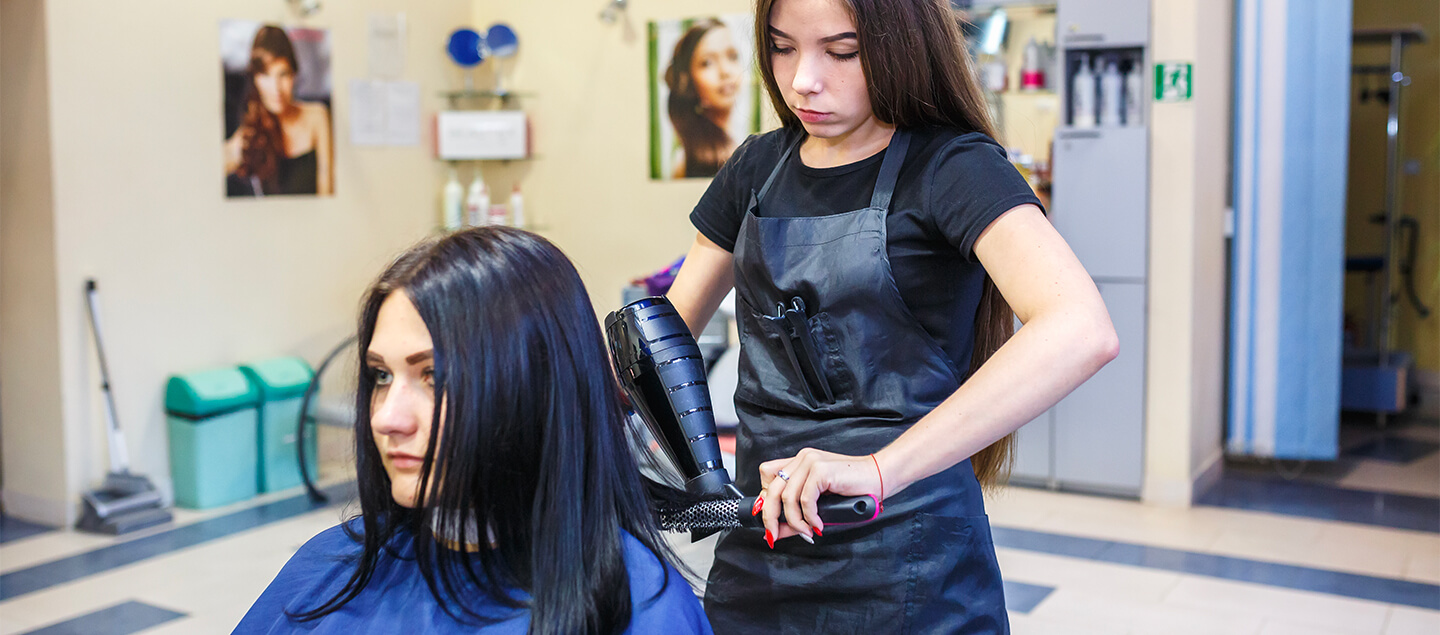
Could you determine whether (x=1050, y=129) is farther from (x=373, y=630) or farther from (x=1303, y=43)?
(x=373, y=630)

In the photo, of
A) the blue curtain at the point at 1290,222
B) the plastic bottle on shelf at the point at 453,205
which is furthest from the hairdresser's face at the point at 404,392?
the plastic bottle on shelf at the point at 453,205

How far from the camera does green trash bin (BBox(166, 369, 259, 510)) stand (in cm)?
422

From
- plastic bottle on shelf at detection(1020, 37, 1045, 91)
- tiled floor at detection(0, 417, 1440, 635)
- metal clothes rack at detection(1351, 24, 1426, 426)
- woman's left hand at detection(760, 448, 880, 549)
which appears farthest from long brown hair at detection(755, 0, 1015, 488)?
metal clothes rack at detection(1351, 24, 1426, 426)

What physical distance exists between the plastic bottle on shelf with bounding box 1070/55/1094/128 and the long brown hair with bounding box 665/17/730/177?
1.45 m

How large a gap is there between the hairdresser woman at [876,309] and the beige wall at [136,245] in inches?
132

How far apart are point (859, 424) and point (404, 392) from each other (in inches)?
20.8

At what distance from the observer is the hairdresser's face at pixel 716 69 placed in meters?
5.00

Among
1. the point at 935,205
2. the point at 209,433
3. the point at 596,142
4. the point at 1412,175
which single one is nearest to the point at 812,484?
the point at 935,205

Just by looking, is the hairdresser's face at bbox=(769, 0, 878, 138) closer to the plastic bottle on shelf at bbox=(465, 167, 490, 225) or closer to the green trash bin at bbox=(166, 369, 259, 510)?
the green trash bin at bbox=(166, 369, 259, 510)

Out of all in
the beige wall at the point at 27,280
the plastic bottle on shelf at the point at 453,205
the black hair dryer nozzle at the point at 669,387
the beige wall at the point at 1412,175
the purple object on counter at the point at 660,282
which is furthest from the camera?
the beige wall at the point at 1412,175

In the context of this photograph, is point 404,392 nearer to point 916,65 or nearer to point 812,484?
point 812,484

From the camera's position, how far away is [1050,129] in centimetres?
467

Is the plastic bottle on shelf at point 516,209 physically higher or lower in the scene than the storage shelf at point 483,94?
lower

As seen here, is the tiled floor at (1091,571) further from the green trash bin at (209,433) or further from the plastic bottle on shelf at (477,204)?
the plastic bottle on shelf at (477,204)
